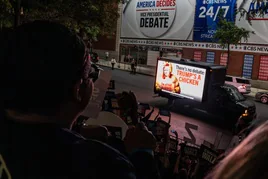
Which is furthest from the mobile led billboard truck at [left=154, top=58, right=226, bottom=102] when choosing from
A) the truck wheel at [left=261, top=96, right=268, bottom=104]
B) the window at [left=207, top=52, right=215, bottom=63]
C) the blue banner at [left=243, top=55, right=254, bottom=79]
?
the window at [left=207, top=52, right=215, bottom=63]

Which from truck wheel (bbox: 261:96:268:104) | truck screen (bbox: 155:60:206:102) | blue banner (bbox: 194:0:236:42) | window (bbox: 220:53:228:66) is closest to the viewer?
truck screen (bbox: 155:60:206:102)

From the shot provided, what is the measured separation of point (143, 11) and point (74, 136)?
118ft

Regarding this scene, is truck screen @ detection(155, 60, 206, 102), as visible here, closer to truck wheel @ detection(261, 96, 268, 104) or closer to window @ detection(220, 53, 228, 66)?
truck wheel @ detection(261, 96, 268, 104)

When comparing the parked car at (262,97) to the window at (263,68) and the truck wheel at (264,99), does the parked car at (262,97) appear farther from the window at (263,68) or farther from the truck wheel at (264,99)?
the window at (263,68)

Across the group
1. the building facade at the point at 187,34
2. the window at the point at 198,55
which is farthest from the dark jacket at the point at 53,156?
the window at the point at 198,55

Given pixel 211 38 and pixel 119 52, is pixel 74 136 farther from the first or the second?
pixel 119 52

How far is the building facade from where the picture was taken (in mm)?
27219

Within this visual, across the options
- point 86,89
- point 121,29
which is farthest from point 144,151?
point 121,29

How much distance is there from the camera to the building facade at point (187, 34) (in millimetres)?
27219

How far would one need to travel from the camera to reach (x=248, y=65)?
27.8 meters

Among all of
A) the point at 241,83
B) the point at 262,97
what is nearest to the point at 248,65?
the point at 241,83

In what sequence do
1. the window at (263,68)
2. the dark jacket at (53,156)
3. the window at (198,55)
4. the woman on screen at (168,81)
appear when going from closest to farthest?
the dark jacket at (53,156)
the woman on screen at (168,81)
the window at (263,68)
the window at (198,55)

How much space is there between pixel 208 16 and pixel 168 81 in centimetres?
1402

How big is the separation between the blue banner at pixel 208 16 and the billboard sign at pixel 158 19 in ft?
2.49
